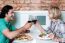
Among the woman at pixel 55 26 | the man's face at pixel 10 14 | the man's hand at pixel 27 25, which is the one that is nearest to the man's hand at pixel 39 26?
the woman at pixel 55 26

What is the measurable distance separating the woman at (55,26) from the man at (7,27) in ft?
0.83

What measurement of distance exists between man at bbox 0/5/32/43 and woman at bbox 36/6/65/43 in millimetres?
254

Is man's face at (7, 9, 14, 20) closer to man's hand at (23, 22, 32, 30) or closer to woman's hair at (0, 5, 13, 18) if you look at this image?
woman's hair at (0, 5, 13, 18)

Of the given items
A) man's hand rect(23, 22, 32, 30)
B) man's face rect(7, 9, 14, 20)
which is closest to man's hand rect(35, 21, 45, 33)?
man's hand rect(23, 22, 32, 30)

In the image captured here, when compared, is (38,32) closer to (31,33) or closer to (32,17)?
(31,33)

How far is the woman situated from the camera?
1.89 meters

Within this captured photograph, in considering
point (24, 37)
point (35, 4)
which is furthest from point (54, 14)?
point (24, 37)

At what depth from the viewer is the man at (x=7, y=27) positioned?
1775mm

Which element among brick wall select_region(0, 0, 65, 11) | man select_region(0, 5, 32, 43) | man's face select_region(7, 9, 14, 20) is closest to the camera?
man select_region(0, 5, 32, 43)

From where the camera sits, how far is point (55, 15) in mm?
1948

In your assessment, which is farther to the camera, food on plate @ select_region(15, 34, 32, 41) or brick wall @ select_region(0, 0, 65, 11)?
brick wall @ select_region(0, 0, 65, 11)

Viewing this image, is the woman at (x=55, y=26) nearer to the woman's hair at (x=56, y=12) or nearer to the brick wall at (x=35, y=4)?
the woman's hair at (x=56, y=12)

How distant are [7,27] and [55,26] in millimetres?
537

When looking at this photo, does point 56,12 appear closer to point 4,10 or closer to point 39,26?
point 39,26
